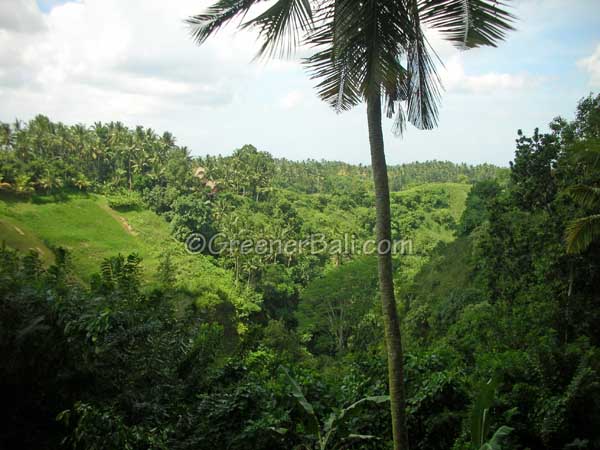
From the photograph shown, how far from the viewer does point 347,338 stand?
95.6ft

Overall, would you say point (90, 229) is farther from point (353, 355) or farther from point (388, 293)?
point (388, 293)

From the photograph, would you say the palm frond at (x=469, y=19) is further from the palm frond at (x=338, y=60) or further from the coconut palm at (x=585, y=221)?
the coconut palm at (x=585, y=221)

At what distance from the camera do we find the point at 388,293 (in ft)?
10.2

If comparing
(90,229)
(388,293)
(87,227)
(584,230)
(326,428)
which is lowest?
(326,428)

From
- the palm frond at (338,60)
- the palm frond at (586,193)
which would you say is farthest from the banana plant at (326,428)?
the palm frond at (586,193)

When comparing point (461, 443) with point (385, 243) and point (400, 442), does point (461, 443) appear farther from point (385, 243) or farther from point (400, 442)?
point (385, 243)

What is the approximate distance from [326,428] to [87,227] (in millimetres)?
35766

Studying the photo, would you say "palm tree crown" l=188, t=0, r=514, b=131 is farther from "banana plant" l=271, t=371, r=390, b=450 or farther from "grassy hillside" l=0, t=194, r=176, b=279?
"grassy hillside" l=0, t=194, r=176, b=279

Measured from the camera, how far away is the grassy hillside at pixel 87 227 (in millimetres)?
31234

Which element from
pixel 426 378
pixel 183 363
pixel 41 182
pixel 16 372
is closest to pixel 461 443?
pixel 426 378

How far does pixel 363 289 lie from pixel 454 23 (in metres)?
27.8

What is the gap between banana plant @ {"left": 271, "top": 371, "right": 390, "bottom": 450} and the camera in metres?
3.72

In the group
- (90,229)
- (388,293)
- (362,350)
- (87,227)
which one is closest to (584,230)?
(362,350)

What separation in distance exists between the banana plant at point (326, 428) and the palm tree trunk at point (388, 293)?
0.60 m
